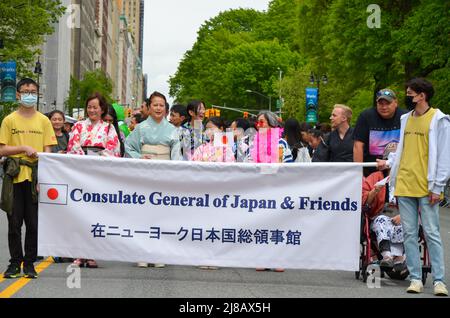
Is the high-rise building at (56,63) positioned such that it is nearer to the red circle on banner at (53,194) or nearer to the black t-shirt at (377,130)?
the red circle on banner at (53,194)

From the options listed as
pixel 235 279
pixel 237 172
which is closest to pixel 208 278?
pixel 235 279

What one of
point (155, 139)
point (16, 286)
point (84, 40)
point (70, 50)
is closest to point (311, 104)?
point (155, 139)

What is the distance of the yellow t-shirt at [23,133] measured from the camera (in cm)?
991

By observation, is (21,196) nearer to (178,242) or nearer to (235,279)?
(178,242)

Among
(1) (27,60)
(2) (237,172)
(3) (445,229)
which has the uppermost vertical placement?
(1) (27,60)

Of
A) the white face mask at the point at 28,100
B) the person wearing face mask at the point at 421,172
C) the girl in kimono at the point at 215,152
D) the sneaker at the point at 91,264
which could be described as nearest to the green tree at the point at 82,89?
the girl in kimono at the point at 215,152

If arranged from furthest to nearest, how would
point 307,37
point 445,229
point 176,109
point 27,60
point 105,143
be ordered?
point 307,37 → point 27,60 → point 445,229 → point 176,109 → point 105,143

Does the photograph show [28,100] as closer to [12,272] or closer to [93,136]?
[93,136]

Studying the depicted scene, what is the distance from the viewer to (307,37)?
56.7m

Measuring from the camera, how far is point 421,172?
9.59 meters

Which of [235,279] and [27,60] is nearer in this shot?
[235,279]

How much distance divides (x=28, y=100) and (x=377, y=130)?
3.62 meters
